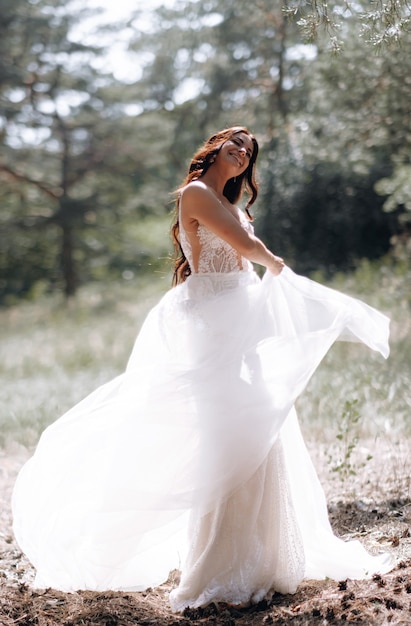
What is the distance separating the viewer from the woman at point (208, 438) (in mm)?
3291

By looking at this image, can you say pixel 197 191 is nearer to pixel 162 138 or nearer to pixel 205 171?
pixel 205 171

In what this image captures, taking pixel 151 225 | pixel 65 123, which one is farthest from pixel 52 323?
pixel 151 225

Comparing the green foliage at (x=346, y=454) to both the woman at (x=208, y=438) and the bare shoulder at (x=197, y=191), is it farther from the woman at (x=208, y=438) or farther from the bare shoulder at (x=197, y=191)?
the bare shoulder at (x=197, y=191)

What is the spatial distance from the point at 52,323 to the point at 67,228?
4974mm

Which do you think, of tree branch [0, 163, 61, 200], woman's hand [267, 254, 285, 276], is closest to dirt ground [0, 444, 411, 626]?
woman's hand [267, 254, 285, 276]

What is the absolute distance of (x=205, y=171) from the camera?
137 inches

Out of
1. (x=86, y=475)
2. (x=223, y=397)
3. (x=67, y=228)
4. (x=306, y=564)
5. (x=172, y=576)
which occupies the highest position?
(x=223, y=397)

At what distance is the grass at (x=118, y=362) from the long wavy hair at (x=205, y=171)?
584mm

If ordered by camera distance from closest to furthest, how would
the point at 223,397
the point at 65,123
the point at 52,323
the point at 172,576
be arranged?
the point at 223,397 → the point at 172,576 → the point at 52,323 → the point at 65,123

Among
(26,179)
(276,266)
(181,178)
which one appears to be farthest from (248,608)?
(26,179)

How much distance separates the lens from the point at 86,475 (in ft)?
11.3

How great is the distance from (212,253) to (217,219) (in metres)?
0.21

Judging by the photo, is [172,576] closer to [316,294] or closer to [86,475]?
[86,475]

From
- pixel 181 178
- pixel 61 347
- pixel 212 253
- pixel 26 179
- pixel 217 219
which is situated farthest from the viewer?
pixel 26 179
